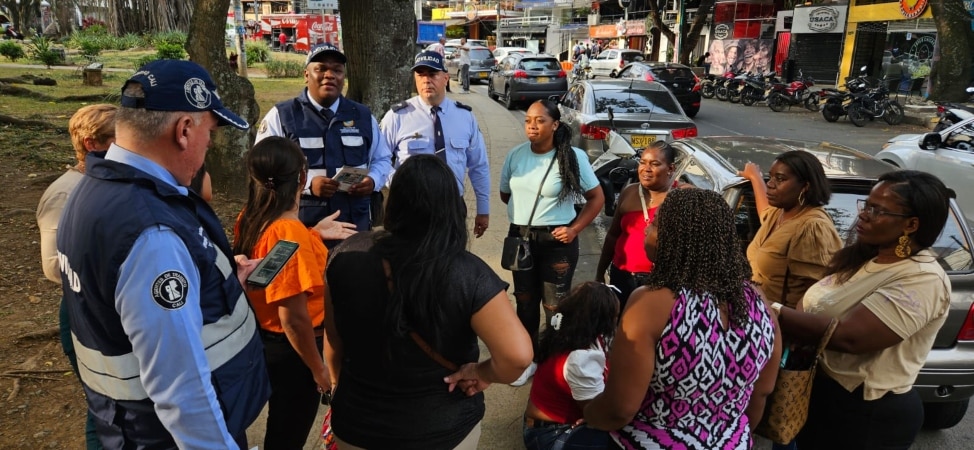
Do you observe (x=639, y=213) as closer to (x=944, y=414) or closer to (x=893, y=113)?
(x=944, y=414)

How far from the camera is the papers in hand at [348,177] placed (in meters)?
3.25

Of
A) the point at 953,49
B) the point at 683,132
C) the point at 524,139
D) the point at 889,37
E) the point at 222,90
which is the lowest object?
the point at 524,139

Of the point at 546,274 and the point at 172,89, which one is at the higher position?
the point at 172,89

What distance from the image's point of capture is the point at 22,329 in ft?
12.8

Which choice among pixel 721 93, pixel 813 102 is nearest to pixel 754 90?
pixel 721 93

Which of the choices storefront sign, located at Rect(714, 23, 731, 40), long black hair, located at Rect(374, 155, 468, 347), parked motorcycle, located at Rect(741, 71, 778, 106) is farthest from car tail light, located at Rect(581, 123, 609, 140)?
storefront sign, located at Rect(714, 23, 731, 40)

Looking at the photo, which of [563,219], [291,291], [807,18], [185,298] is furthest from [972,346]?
[807,18]

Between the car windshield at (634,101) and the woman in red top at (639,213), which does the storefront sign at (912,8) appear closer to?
the car windshield at (634,101)

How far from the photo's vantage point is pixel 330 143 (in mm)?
3430

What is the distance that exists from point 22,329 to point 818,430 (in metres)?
4.50

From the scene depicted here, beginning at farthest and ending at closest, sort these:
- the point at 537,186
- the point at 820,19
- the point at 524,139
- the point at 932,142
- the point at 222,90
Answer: the point at 820,19 → the point at 524,139 → the point at 932,142 → the point at 222,90 → the point at 537,186

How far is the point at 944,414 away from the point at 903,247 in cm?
190

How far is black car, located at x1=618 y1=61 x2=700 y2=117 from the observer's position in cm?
1692

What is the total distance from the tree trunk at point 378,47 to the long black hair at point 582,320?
168 inches
